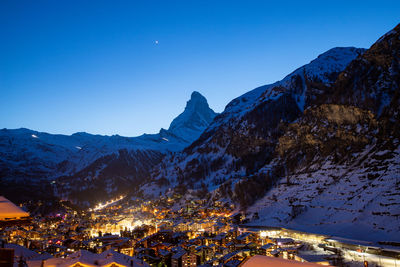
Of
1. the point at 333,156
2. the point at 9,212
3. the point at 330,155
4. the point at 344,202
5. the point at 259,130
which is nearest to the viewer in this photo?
the point at 9,212

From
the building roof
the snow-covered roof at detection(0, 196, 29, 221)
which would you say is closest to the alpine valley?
the building roof

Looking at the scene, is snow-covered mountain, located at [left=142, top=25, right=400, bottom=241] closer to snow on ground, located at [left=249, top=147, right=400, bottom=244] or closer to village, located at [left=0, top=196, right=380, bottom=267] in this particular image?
snow on ground, located at [left=249, top=147, right=400, bottom=244]

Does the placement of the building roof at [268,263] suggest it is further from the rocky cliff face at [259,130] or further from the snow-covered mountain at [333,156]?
the rocky cliff face at [259,130]

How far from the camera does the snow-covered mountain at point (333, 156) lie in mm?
56688

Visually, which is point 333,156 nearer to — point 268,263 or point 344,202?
point 344,202

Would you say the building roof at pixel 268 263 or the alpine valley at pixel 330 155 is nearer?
the building roof at pixel 268 263

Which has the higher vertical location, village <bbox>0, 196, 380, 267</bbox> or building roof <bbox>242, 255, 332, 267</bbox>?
building roof <bbox>242, 255, 332, 267</bbox>

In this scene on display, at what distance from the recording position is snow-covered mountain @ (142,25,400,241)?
186ft

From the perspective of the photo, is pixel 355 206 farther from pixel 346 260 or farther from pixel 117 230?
pixel 117 230

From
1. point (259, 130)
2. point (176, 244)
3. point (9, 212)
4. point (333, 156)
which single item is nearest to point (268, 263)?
point (9, 212)

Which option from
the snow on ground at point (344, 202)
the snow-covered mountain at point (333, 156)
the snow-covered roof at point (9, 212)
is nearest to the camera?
the snow-covered roof at point (9, 212)

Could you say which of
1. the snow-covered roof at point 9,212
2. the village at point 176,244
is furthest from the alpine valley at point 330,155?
the snow-covered roof at point 9,212

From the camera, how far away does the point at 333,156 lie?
79.2 m

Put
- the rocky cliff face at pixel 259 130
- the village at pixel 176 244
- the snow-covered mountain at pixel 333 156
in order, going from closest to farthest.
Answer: the village at pixel 176 244, the snow-covered mountain at pixel 333 156, the rocky cliff face at pixel 259 130
